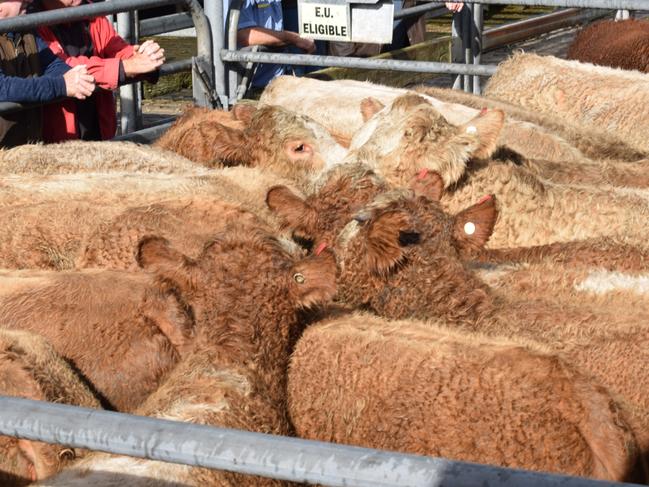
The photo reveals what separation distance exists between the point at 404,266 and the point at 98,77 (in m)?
2.80

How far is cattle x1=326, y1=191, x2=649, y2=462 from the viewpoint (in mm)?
3785

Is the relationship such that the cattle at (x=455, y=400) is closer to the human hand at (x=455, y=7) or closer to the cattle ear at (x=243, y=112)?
the cattle ear at (x=243, y=112)

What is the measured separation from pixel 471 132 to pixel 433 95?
2.34m

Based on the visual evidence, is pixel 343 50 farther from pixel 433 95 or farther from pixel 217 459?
pixel 217 459

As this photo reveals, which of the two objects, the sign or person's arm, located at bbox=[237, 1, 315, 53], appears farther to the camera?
A: person's arm, located at bbox=[237, 1, 315, 53]

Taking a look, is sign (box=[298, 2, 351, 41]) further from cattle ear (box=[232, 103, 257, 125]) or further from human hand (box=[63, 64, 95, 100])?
human hand (box=[63, 64, 95, 100])

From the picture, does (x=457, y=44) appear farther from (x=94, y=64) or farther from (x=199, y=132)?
(x=94, y=64)

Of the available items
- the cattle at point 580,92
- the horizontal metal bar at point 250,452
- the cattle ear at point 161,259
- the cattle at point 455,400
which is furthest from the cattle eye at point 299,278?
the cattle at point 580,92

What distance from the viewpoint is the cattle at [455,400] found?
3246 mm

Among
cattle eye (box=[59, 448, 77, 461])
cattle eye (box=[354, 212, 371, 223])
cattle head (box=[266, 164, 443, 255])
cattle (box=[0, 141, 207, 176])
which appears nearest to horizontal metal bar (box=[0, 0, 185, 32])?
cattle (box=[0, 141, 207, 176])

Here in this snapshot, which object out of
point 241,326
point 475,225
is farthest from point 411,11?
point 241,326

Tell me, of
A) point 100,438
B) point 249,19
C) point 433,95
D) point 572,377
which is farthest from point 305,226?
point 249,19

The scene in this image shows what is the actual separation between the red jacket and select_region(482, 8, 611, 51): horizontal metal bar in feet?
18.7

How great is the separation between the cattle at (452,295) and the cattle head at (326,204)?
8.6 inches
